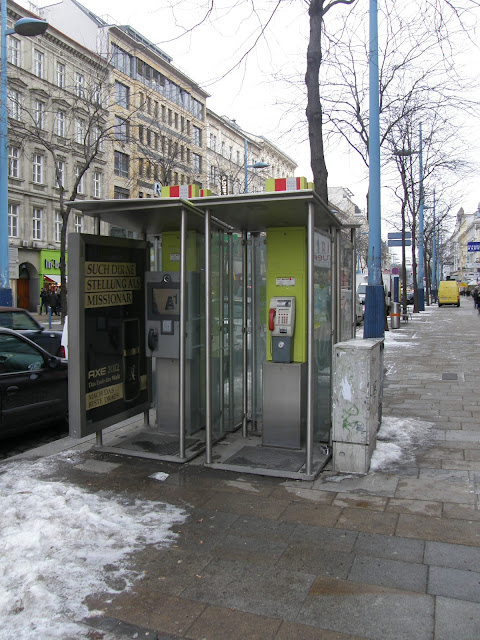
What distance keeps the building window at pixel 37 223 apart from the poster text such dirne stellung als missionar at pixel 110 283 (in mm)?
33432

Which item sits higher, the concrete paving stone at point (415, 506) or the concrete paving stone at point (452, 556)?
the concrete paving stone at point (415, 506)

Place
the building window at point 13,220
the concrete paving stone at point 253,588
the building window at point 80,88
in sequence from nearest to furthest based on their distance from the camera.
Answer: the concrete paving stone at point 253,588
the building window at point 80,88
the building window at point 13,220

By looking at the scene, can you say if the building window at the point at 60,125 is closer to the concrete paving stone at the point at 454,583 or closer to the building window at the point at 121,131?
the building window at the point at 121,131

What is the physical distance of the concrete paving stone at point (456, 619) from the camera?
2.82 metres

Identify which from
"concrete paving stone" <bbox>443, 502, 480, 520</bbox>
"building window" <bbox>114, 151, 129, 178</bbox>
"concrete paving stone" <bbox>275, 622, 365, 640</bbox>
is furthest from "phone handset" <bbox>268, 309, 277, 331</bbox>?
"building window" <bbox>114, 151, 129, 178</bbox>

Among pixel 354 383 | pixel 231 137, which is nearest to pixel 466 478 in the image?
pixel 354 383

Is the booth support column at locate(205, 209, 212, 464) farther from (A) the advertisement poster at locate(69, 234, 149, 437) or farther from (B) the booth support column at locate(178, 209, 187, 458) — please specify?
(A) the advertisement poster at locate(69, 234, 149, 437)

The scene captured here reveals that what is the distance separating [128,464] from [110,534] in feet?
5.45

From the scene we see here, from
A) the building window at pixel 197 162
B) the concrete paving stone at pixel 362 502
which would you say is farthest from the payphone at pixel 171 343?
the building window at pixel 197 162

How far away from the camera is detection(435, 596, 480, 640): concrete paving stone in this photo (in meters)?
2.82

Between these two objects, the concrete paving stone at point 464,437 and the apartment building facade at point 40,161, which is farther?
the apartment building facade at point 40,161

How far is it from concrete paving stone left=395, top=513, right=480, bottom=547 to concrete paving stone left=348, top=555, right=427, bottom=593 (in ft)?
1.43

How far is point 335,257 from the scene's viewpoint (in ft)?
21.5

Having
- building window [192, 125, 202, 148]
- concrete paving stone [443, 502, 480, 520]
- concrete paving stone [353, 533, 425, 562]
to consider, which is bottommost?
concrete paving stone [353, 533, 425, 562]
